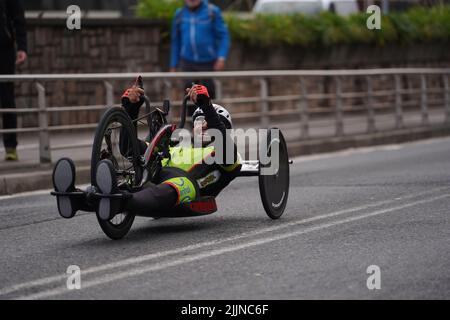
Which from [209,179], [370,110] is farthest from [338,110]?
[209,179]

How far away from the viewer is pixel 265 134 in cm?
974

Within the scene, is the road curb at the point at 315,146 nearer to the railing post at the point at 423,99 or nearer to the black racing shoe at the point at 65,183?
the railing post at the point at 423,99

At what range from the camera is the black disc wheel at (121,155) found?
8688 mm

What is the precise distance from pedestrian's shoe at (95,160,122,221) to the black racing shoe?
285 mm

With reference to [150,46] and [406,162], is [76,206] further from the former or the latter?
[150,46]

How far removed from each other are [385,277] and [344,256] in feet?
2.54

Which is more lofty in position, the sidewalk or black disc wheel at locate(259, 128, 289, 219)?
black disc wheel at locate(259, 128, 289, 219)

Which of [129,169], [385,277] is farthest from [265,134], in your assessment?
[385,277]

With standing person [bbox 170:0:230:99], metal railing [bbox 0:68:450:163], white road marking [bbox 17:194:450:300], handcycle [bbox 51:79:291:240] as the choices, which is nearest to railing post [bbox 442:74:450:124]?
metal railing [bbox 0:68:450:163]

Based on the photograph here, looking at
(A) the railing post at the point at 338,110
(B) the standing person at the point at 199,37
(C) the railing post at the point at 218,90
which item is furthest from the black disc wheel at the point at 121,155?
(A) the railing post at the point at 338,110

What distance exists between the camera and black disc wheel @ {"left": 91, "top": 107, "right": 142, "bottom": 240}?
8.69 metres

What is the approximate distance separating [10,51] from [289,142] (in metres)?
5.19

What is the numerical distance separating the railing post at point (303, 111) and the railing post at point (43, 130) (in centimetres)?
508

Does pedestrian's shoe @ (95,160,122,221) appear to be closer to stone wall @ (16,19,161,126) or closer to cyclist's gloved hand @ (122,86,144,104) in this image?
cyclist's gloved hand @ (122,86,144,104)
